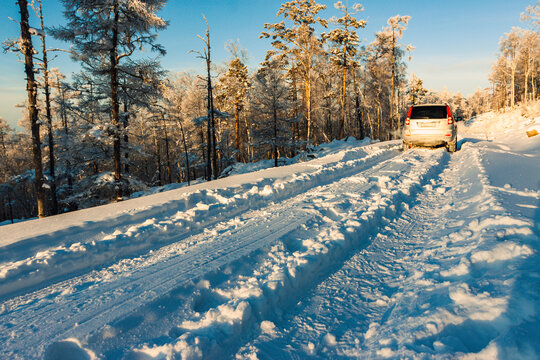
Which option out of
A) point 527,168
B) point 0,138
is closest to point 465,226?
point 527,168

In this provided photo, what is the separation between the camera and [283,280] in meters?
2.46

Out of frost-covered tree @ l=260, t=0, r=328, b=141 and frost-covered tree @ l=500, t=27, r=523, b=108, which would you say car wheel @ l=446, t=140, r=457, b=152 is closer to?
frost-covered tree @ l=260, t=0, r=328, b=141

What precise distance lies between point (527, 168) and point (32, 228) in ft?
33.8

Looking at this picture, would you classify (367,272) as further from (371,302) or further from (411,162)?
(411,162)

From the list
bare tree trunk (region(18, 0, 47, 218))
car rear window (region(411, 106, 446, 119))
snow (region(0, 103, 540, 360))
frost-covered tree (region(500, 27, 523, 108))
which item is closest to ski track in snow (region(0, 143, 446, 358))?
snow (region(0, 103, 540, 360))

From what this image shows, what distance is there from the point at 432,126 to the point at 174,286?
11.6 meters

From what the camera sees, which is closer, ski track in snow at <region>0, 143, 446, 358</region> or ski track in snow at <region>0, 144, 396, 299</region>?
ski track in snow at <region>0, 143, 446, 358</region>

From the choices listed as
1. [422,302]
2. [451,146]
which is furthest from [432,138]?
[422,302]

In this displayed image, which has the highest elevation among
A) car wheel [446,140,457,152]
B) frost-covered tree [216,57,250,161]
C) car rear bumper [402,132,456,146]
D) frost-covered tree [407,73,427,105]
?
frost-covered tree [407,73,427,105]

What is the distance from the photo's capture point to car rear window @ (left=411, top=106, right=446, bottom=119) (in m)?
10.4

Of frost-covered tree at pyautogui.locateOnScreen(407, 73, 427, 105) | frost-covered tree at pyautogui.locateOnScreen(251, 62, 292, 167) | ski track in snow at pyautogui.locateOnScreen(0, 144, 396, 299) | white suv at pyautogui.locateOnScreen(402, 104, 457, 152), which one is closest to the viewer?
ski track in snow at pyautogui.locateOnScreen(0, 144, 396, 299)

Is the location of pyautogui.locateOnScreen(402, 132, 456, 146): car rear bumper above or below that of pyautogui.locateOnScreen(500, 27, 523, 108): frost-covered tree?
below

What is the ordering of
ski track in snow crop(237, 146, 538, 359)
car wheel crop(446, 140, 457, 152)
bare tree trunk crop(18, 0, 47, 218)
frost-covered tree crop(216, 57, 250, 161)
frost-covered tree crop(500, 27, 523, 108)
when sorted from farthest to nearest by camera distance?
frost-covered tree crop(500, 27, 523, 108)
frost-covered tree crop(216, 57, 250, 161)
car wheel crop(446, 140, 457, 152)
bare tree trunk crop(18, 0, 47, 218)
ski track in snow crop(237, 146, 538, 359)

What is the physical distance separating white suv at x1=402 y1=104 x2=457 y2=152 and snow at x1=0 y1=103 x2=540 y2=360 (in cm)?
614
